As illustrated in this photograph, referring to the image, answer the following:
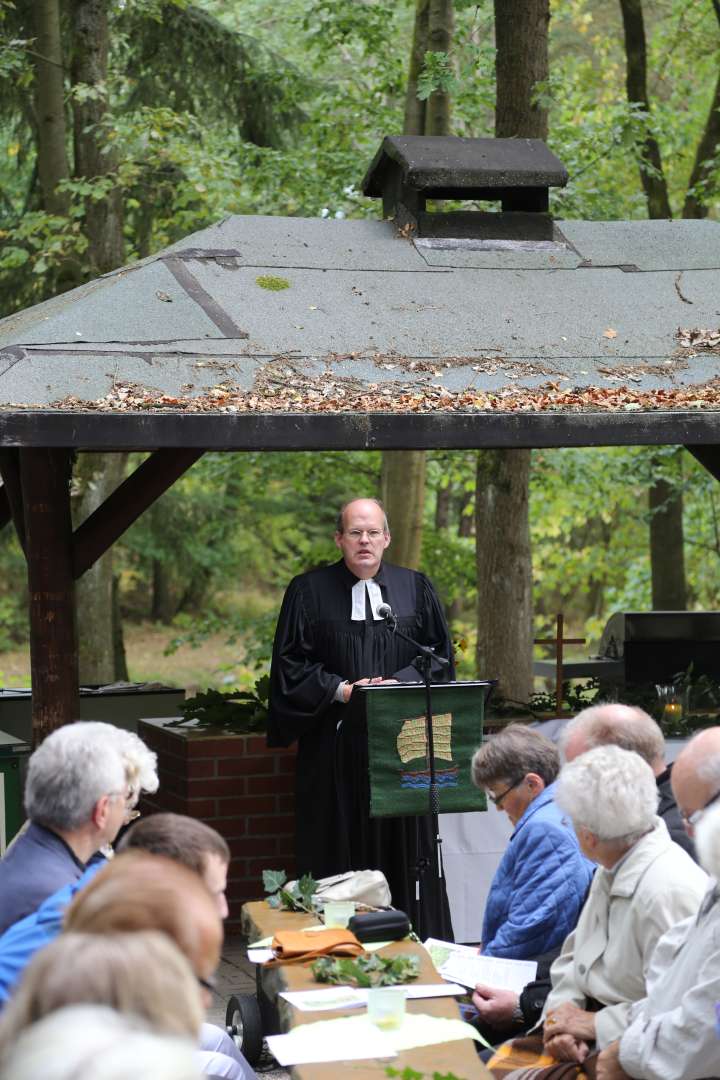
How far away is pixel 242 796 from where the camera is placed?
823cm

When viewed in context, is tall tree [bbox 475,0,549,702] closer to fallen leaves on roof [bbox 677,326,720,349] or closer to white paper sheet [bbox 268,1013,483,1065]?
fallen leaves on roof [bbox 677,326,720,349]

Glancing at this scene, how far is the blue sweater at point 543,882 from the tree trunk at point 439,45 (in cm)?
924

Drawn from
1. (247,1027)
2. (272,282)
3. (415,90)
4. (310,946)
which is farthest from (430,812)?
(415,90)

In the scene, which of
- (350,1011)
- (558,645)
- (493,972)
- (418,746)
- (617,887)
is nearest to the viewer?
(350,1011)

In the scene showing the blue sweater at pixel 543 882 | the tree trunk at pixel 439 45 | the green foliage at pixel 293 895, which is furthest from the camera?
the tree trunk at pixel 439 45

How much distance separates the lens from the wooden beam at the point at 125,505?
6898mm

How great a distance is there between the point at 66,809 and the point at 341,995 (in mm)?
998

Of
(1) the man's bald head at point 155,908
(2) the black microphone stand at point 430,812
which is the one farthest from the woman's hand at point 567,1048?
(1) the man's bald head at point 155,908

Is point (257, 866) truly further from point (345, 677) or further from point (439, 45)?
point (439, 45)

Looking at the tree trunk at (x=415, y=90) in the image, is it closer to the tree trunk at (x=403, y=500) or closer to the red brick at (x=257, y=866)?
the tree trunk at (x=403, y=500)

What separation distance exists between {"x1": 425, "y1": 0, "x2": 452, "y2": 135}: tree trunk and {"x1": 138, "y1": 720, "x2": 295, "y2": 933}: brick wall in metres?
6.83

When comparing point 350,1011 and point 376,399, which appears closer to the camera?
point 350,1011

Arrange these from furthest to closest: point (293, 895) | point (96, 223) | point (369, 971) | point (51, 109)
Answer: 1. point (96, 223)
2. point (51, 109)
3. point (293, 895)
4. point (369, 971)

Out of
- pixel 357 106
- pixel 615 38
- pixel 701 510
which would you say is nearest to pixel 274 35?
pixel 615 38
